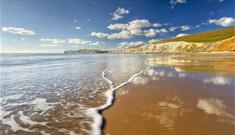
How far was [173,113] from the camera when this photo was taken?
5688mm

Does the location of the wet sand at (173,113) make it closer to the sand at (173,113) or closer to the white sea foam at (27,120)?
the sand at (173,113)

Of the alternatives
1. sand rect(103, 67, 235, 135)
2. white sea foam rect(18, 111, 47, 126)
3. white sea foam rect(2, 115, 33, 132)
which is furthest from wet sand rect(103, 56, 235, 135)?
white sea foam rect(2, 115, 33, 132)

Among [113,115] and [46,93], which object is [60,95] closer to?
[46,93]

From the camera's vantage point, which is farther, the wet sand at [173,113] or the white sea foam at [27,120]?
the white sea foam at [27,120]

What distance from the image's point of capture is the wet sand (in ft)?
14.9

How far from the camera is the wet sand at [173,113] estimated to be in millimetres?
4539

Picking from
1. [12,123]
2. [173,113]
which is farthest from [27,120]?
[173,113]

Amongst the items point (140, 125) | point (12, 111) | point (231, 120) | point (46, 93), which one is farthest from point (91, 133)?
point (46, 93)

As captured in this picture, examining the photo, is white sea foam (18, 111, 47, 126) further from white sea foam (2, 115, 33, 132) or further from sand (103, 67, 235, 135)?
sand (103, 67, 235, 135)

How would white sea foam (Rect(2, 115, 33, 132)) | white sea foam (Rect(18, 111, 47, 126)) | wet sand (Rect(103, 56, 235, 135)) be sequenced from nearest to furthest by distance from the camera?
wet sand (Rect(103, 56, 235, 135)), white sea foam (Rect(2, 115, 33, 132)), white sea foam (Rect(18, 111, 47, 126))

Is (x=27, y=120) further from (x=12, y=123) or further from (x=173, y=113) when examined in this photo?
(x=173, y=113)

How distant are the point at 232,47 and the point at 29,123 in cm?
8372

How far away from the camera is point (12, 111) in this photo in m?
6.20

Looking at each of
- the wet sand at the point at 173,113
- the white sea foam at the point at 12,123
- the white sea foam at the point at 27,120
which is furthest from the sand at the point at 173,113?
the white sea foam at the point at 12,123
